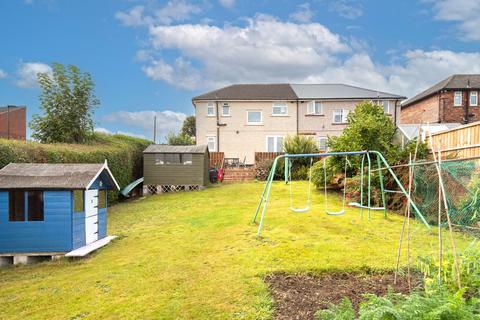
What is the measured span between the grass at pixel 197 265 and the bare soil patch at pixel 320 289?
201mm

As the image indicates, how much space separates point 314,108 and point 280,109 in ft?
9.28

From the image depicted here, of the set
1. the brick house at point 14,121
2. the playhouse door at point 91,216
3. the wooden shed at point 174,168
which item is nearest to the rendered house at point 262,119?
the wooden shed at point 174,168

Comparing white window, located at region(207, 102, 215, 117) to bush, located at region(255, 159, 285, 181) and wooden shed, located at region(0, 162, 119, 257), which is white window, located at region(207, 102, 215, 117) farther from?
wooden shed, located at region(0, 162, 119, 257)

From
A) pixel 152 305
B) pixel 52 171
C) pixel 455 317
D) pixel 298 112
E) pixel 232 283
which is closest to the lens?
pixel 455 317

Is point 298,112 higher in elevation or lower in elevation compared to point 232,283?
higher

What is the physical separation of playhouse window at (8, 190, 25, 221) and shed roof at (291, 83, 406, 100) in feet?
82.1

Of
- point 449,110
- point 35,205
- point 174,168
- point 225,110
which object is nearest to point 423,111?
point 449,110

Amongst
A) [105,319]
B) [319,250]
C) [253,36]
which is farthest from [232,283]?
[253,36]

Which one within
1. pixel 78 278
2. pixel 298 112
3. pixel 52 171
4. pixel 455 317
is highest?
pixel 298 112

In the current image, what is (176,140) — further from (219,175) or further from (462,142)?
(462,142)

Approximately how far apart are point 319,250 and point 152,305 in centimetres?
376

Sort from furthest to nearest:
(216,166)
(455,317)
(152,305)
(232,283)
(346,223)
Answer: (216,166) → (346,223) → (232,283) → (152,305) → (455,317)

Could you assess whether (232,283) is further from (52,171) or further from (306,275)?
(52,171)

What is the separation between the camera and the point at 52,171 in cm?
828
